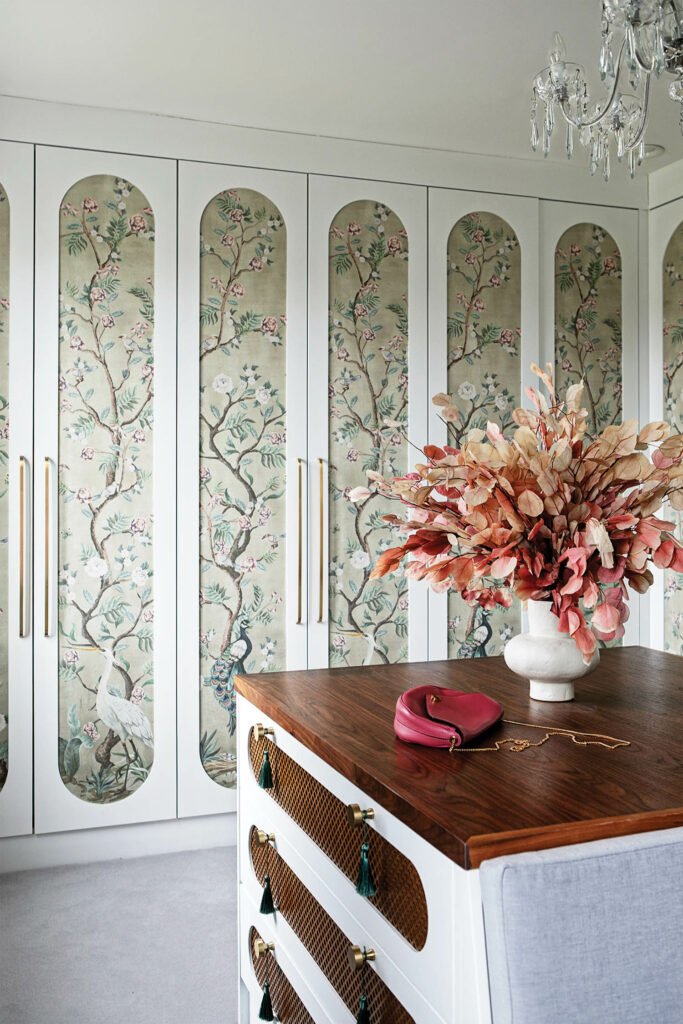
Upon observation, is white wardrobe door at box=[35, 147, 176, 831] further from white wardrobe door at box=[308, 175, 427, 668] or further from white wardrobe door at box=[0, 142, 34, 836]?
white wardrobe door at box=[308, 175, 427, 668]

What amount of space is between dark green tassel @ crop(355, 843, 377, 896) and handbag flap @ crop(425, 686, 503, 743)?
0.71ft

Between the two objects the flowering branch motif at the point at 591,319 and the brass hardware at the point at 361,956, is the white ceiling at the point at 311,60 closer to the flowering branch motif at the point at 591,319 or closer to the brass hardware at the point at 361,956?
the flowering branch motif at the point at 591,319

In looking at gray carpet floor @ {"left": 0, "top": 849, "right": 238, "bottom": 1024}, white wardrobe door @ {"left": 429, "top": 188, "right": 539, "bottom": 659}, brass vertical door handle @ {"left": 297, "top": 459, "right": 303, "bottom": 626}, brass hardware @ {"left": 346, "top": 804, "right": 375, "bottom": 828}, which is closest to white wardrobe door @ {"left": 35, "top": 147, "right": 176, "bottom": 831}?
gray carpet floor @ {"left": 0, "top": 849, "right": 238, "bottom": 1024}

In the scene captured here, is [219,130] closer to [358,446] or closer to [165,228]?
[165,228]

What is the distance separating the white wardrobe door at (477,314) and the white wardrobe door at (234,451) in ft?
1.85

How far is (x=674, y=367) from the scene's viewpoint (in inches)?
152

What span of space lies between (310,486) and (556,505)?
2.06 m

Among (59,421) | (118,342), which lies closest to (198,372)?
(118,342)

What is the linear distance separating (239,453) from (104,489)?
0.51 m

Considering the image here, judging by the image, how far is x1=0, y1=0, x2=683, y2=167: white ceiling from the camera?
2.60 meters

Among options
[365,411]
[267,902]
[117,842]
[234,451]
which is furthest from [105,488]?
[267,902]

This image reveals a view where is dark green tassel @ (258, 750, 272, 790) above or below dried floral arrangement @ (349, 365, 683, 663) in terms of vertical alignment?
below

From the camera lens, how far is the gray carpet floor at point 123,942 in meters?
2.28

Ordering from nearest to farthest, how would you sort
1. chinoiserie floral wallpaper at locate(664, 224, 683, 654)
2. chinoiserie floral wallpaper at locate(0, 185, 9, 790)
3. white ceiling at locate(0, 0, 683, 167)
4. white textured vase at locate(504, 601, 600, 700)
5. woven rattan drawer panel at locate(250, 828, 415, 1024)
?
woven rattan drawer panel at locate(250, 828, 415, 1024) → white textured vase at locate(504, 601, 600, 700) → white ceiling at locate(0, 0, 683, 167) → chinoiserie floral wallpaper at locate(0, 185, 9, 790) → chinoiserie floral wallpaper at locate(664, 224, 683, 654)
